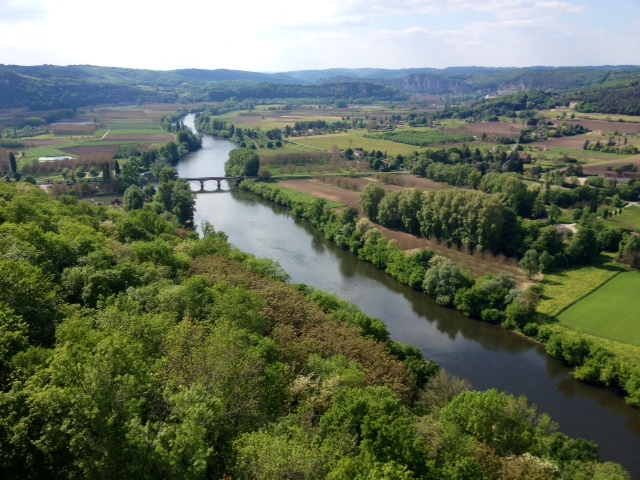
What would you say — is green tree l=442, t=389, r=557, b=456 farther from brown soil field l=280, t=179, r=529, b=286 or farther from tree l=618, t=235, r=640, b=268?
tree l=618, t=235, r=640, b=268

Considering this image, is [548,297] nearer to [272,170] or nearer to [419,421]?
[419,421]

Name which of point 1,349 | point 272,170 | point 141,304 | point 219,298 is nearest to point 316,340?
point 219,298

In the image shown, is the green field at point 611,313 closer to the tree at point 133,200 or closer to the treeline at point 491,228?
the treeline at point 491,228

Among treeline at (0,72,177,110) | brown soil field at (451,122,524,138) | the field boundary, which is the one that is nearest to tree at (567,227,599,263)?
the field boundary

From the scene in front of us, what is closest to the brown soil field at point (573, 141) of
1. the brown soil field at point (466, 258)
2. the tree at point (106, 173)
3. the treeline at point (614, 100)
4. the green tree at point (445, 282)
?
the treeline at point (614, 100)

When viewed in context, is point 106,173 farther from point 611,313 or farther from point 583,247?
point 611,313

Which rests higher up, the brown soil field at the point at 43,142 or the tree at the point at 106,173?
the brown soil field at the point at 43,142
